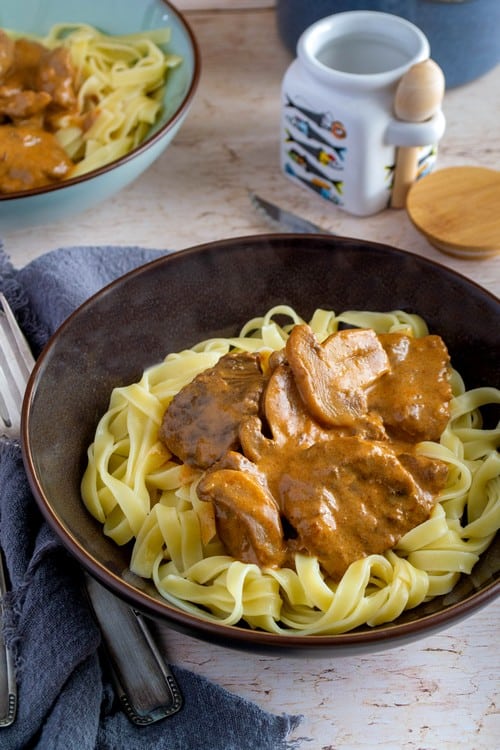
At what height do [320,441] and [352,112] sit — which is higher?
[352,112]

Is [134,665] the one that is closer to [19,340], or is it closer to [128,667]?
[128,667]

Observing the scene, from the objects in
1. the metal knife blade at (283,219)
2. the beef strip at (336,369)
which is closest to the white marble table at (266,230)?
the metal knife blade at (283,219)

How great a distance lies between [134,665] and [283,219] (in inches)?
79.4

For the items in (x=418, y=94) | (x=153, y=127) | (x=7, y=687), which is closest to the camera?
(x=7, y=687)

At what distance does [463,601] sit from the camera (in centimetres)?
229

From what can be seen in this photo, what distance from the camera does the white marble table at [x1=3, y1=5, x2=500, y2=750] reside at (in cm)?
252

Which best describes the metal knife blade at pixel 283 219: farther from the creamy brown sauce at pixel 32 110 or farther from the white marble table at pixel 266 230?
the creamy brown sauce at pixel 32 110

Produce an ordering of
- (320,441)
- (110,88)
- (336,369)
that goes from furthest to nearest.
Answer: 1. (110,88)
2. (336,369)
3. (320,441)

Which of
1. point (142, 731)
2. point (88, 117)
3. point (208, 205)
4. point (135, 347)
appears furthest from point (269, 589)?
point (88, 117)

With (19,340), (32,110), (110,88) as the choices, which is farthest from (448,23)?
(19,340)

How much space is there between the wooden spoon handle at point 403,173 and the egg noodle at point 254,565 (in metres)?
0.94

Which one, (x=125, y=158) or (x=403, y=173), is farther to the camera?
(x=403, y=173)

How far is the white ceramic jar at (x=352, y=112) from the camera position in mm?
3732

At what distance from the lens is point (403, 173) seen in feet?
13.0
